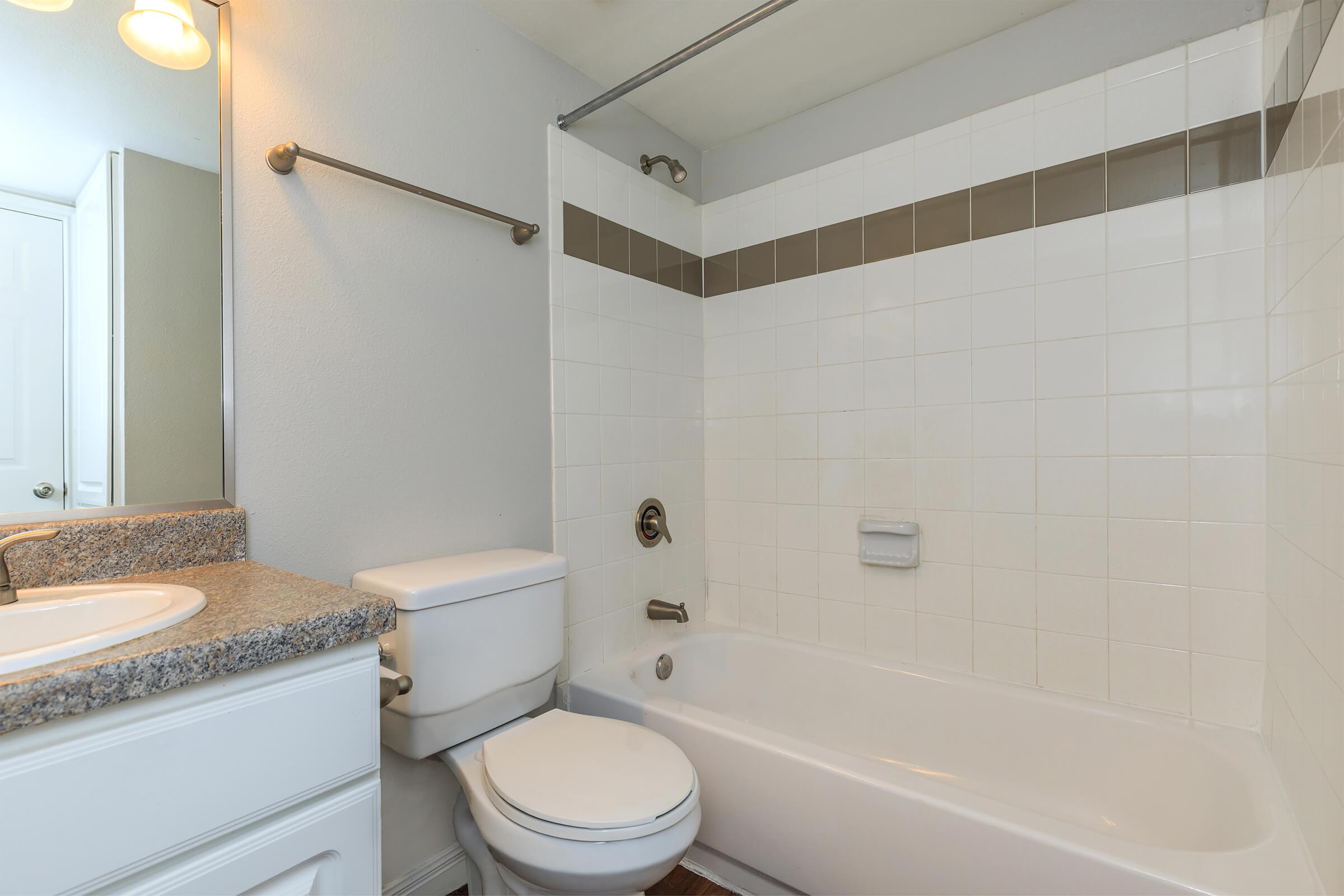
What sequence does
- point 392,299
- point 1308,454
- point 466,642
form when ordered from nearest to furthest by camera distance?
point 1308,454
point 466,642
point 392,299

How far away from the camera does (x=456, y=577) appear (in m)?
1.37

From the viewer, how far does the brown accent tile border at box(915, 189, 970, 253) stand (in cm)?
190

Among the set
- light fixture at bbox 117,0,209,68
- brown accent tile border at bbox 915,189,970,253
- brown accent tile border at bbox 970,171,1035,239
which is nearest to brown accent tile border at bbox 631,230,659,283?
brown accent tile border at bbox 915,189,970,253

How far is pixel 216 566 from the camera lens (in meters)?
1.17

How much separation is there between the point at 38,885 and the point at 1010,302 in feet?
7.11

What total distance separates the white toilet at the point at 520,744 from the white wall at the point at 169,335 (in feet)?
1.33

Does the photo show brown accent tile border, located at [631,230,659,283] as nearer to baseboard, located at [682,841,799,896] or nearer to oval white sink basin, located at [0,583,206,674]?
oval white sink basin, located at [0,583,206,674]

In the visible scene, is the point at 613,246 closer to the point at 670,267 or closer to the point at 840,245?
the point at 670,267

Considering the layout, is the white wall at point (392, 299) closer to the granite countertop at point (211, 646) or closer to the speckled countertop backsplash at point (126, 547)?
the speckled countertop backsplash at point (126, 547)

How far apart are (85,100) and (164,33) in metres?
0.19

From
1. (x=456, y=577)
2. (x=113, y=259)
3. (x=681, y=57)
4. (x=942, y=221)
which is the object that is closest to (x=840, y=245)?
(x=942, y=221)

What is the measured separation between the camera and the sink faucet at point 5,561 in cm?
90

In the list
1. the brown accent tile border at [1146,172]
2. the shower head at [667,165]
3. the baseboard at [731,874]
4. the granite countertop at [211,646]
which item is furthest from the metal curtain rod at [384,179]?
the baseboard at [731,874]

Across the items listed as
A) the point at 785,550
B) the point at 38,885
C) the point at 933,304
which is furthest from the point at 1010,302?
the point at 38,885
